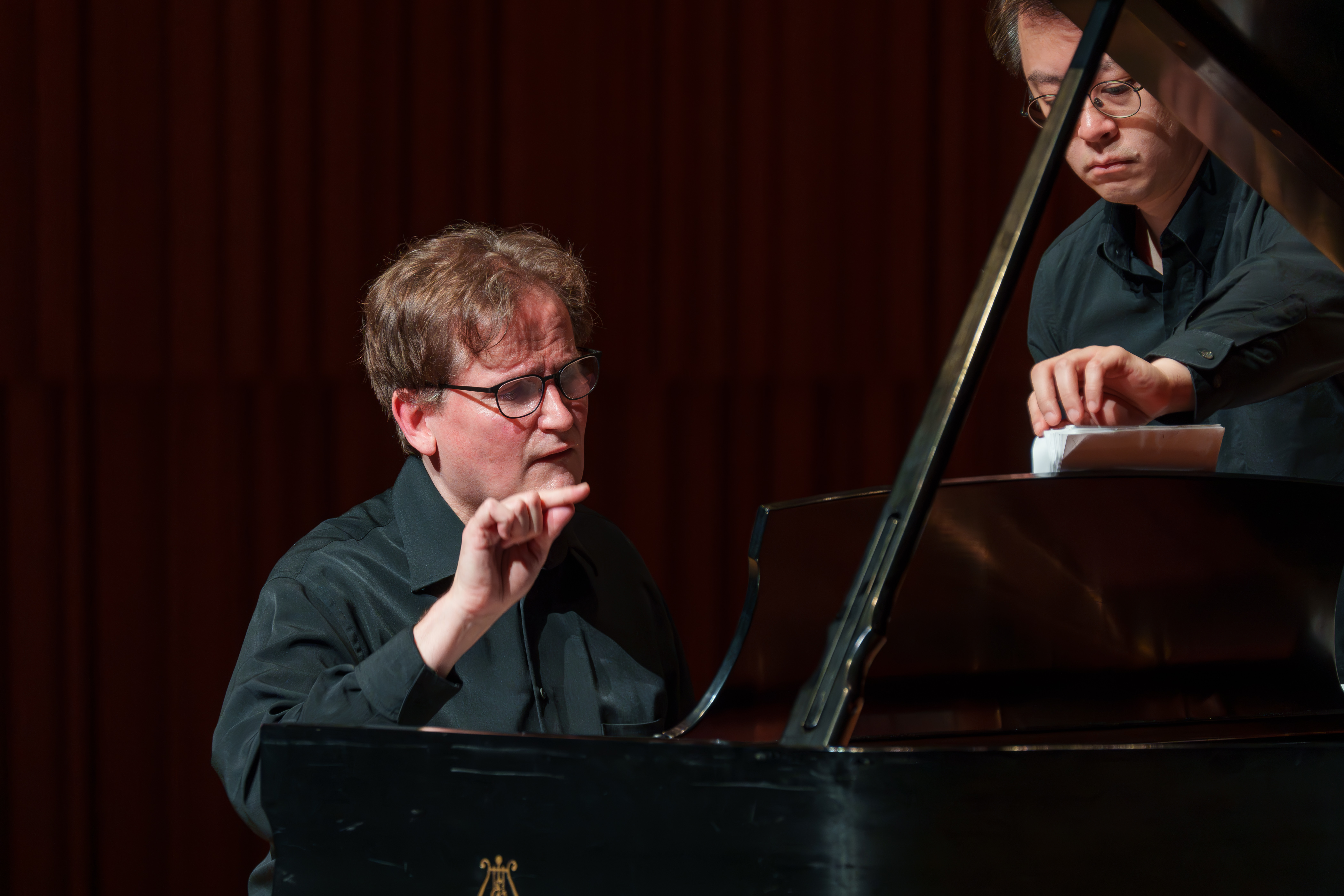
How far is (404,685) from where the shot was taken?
1.03 meters

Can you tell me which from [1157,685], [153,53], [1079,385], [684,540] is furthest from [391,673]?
[153,53]

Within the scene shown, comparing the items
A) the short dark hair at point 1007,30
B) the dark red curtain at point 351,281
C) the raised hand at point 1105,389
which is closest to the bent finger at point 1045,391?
the raised hand at point 1105,389

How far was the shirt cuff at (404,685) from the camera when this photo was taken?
1031 mm

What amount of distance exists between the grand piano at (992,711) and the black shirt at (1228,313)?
0.63 ft

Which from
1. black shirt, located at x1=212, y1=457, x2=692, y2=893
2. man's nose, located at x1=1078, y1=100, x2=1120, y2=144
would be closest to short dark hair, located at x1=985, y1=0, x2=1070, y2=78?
man's nose, located at x1=1078, y1=100, x2=1120, y2=144

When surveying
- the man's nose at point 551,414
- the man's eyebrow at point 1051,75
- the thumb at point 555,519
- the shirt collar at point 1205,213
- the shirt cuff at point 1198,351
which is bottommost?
the thumb at point 555,519

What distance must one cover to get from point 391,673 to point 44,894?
7.15 feet

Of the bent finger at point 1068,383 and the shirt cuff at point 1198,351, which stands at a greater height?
the shirt cuff at point 1198,351

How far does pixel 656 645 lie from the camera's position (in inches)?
60.0

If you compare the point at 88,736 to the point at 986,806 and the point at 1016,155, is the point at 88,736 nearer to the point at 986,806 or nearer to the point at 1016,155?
the point at 986,806

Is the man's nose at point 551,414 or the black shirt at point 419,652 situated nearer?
the black shirt at point 419,652

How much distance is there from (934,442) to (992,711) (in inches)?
23.1

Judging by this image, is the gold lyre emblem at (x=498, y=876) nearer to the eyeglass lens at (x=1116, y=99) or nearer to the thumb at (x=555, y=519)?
the thumb at (x=555, y=519)

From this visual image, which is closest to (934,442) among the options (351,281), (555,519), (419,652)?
(555,519)
